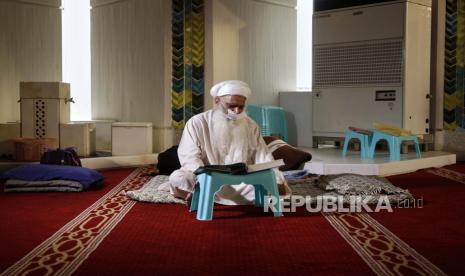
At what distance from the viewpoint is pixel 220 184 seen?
10.5 feet

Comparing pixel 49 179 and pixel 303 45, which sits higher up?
pixel 303 45

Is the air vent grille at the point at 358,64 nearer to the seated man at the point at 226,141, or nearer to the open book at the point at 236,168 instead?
the seated man at the point at 226,141

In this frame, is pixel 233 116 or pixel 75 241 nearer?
pixel 75 241

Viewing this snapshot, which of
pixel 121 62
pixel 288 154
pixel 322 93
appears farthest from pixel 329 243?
pixel 121 62

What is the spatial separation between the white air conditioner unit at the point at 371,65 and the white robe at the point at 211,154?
9.07 ft

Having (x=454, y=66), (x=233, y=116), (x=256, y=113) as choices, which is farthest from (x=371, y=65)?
(x=233, y=116)

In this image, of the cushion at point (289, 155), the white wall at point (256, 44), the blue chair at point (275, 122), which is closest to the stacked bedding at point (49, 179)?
the cushion at point (289, 155)

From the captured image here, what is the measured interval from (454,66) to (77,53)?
4.74 m

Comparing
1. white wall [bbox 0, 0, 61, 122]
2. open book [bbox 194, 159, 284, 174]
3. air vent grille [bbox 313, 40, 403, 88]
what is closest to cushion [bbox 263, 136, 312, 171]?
air vent grille [bbox 313, 40, 403, 88]

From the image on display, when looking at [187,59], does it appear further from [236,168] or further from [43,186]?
[236,168]

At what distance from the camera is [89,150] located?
634 centimetres

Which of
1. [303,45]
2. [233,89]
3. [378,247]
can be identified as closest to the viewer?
[378,247]

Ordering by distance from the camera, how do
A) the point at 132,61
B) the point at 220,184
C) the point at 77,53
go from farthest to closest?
the point at 77,53, the point at 132,61, the point at 220,184

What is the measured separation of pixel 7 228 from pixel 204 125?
1335 millimetres
